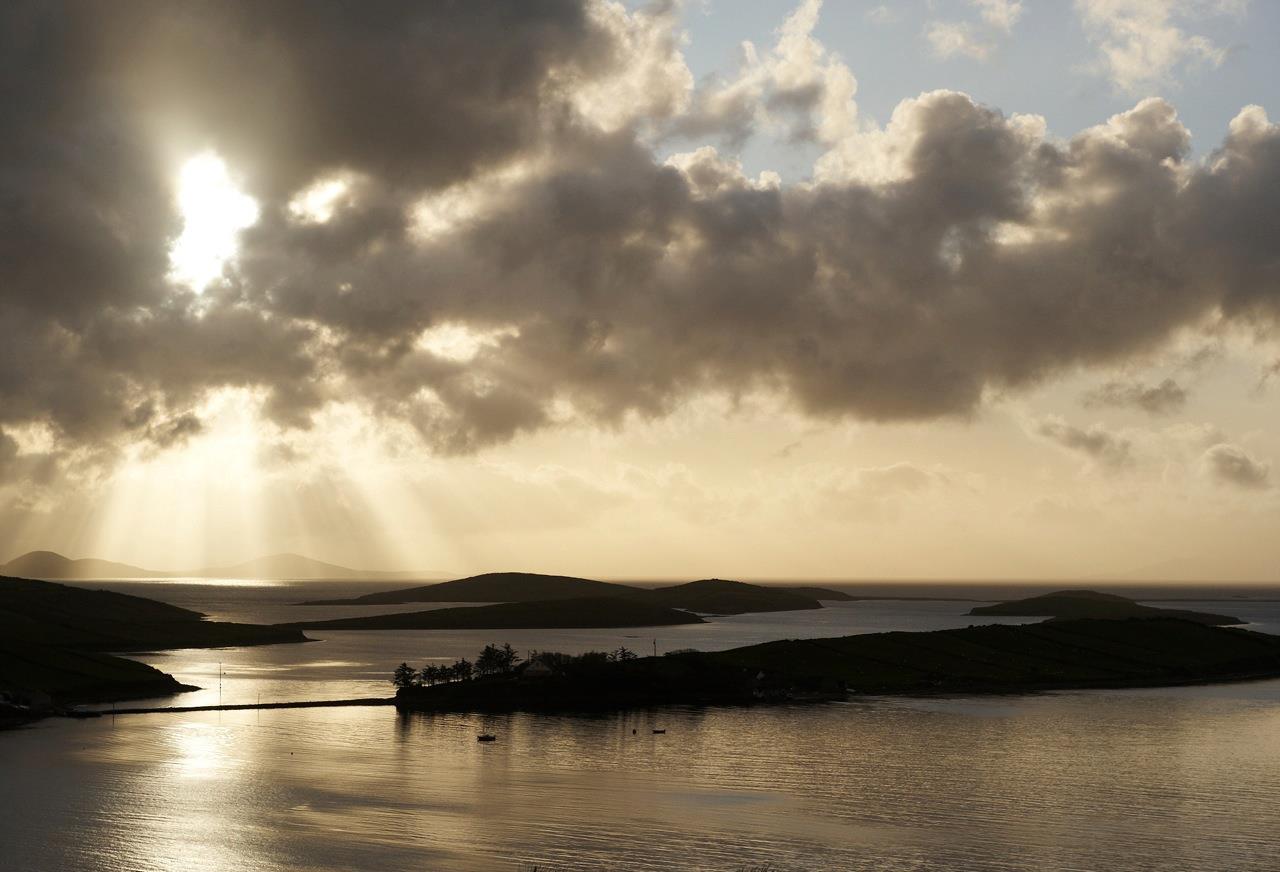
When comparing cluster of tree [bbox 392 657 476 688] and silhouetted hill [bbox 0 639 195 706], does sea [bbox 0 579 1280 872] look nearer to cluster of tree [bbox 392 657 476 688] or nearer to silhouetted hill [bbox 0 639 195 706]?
cluster of tree [bbox 392 657 476 688]

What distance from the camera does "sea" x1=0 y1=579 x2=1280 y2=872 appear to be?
8425cm

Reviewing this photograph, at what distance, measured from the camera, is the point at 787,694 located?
187m

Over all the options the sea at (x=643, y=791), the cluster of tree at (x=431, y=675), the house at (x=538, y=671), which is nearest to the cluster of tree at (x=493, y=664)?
the cluster of tree at (x=431, y=675)

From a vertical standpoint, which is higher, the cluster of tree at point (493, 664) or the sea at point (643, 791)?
the cluster of tree at point (493, 664)

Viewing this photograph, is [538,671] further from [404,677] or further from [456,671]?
[404,677]

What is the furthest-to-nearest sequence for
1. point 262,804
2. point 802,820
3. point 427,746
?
point 427,746, point 262,804, point 802,820

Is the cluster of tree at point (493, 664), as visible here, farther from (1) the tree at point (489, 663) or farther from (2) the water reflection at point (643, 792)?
(2) the water reflection at point (643, 792)

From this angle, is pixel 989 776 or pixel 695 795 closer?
pixel 695 795

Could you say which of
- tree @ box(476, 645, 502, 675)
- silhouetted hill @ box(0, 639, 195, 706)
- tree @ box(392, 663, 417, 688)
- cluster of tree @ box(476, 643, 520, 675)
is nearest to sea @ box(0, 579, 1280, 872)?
tree @ box(392, 663, 417, 688)

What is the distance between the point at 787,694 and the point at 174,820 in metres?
110

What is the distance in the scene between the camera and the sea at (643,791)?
276 feet

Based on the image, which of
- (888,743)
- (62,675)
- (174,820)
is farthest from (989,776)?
(62,675)

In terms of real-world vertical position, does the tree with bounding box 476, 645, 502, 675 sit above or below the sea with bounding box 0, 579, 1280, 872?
above

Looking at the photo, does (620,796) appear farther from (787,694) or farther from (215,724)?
(787,694)
